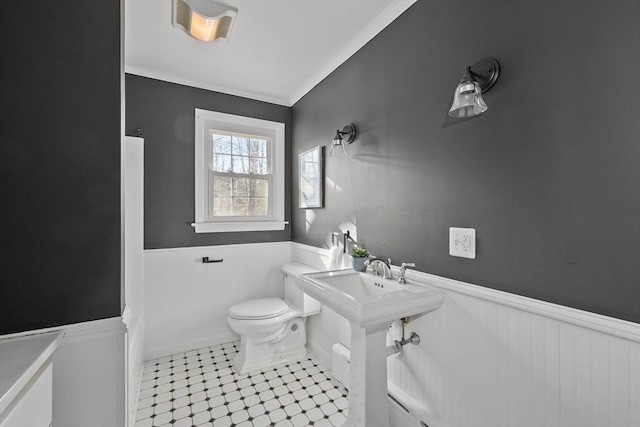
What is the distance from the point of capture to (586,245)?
94cm

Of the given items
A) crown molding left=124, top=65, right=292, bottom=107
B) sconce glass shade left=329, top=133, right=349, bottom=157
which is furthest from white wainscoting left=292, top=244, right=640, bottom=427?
crown molding left=124, top=65, right=292, bottom=107

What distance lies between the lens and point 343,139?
84.4 inches

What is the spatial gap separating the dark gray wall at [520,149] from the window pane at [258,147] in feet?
4.67

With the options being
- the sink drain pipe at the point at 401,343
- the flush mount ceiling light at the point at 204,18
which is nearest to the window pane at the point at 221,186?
the flush mount ceiling light at the point at 204,18

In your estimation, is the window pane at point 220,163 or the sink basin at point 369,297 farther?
the window pane at point 220,163

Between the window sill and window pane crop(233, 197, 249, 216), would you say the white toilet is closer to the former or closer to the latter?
the window sill

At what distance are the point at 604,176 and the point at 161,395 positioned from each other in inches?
103

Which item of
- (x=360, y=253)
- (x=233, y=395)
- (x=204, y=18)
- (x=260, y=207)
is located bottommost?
(x=233, y=395)

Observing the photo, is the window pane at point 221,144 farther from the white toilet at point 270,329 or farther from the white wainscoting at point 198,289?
the white toilet at point 270,329

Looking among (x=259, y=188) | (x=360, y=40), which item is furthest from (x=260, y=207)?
(x=360, y=40)

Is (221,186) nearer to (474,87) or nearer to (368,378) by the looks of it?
(368,378)

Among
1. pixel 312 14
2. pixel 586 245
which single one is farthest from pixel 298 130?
pixel 586 245

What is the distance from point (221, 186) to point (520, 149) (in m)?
2.40

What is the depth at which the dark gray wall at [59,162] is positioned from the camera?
94 cm
